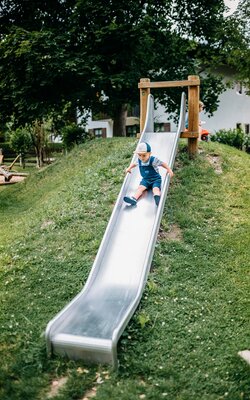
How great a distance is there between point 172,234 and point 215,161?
14.2ft

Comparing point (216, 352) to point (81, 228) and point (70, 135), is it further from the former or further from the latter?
point (70, 135)

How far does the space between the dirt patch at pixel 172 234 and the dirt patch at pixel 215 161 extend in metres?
3.32

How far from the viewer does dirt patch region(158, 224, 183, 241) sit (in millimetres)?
8305

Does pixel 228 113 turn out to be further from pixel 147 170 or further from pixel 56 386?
pixel 56 386

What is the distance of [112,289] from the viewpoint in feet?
21.2

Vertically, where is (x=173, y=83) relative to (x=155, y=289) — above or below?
above

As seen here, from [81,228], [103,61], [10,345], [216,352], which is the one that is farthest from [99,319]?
[103,61]

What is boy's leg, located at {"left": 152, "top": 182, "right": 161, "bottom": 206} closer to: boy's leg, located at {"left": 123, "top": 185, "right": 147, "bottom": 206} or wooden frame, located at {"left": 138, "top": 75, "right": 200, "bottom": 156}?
boy's leg, located at {"left": 123, "top": 185, "right": 147, "bottom": 206}

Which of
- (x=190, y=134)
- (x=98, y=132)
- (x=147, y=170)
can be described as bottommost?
(x=147, y=170)

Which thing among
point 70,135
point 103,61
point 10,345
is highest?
point 103,61

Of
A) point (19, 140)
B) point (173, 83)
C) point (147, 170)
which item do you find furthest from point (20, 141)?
point (147, 170)

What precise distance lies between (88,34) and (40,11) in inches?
135

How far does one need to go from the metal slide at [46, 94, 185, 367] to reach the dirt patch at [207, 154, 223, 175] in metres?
2.38

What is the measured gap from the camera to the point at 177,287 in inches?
265
